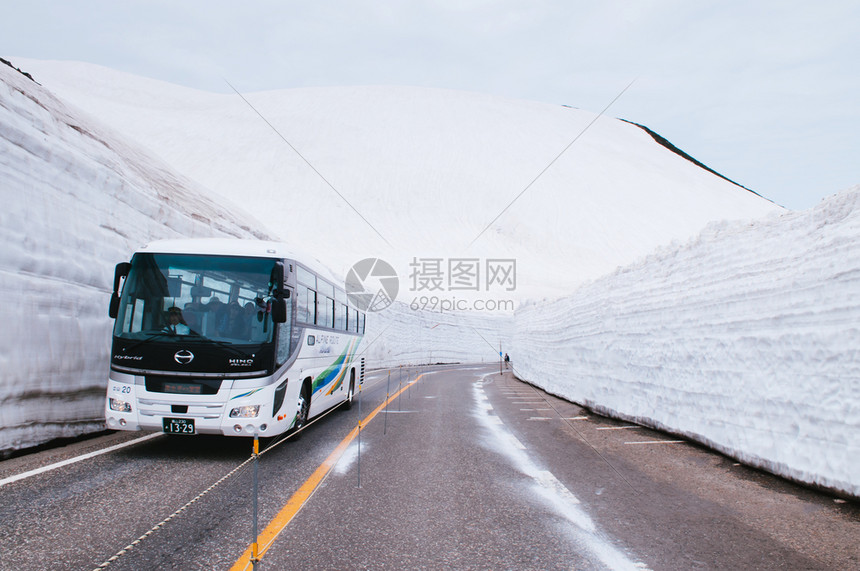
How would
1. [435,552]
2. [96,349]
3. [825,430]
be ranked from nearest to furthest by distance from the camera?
[435,552] < [825,430] < [96,349]

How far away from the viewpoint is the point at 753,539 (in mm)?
4062

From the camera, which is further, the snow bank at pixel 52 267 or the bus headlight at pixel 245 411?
the snow bank at pixel 52 267

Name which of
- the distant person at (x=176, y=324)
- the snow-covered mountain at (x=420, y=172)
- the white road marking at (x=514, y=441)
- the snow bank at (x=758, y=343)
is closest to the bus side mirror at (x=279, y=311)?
the distant person at (x=176, y=324)

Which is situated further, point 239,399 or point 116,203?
point 116,203

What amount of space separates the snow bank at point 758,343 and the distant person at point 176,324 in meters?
6.90

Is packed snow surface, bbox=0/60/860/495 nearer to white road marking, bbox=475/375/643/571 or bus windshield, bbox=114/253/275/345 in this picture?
bus windshield, bbox=114/253/275/345

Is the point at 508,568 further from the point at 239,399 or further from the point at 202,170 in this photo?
the point at 202,170

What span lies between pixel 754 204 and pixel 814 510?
14304 cm

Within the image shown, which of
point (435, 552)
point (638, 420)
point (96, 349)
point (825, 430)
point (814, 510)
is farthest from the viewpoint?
point (638, 420)

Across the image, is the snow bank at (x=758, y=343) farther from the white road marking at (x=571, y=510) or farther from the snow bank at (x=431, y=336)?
the snow bank at (x=431, y=336)

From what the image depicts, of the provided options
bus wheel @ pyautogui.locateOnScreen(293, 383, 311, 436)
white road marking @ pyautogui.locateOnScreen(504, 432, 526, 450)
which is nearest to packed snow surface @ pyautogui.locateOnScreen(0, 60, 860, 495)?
white road marking @ pyautogui.locateOnScreen(504, 432, 526, 450)

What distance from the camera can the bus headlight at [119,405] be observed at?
645 centimetres

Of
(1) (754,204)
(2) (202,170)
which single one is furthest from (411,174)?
(1) (754,204)

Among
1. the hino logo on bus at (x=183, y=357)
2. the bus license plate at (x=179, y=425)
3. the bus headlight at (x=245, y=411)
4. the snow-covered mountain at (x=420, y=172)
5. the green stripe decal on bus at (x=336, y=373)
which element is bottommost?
the bus license plate at (x=179, y=425)
